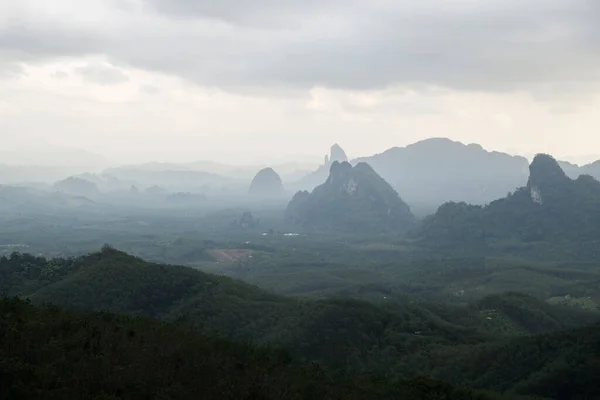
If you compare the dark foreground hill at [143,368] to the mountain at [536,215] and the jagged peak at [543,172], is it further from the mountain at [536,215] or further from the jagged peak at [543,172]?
the jagged peak at [543,172]

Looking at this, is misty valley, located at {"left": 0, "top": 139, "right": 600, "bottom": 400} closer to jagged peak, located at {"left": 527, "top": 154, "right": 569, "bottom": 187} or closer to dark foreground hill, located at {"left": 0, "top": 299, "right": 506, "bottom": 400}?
dark foreground hill, located at {"left": 0, "top": 299, "right": 506, "bottom": 400}

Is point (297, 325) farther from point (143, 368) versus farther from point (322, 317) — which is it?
point (143, 368)

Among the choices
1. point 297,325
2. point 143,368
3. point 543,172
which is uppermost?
point 543,172

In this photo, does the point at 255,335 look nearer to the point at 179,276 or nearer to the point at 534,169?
the point at 179,276

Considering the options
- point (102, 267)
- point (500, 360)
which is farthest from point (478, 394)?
point (102, 267)

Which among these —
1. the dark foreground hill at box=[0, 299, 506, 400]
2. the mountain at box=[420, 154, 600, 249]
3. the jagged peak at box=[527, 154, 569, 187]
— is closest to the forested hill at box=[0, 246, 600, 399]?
the dark foreground hill at box=[0, 299, 506, 400]

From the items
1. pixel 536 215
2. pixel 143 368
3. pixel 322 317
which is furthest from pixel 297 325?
pixel 536 215
